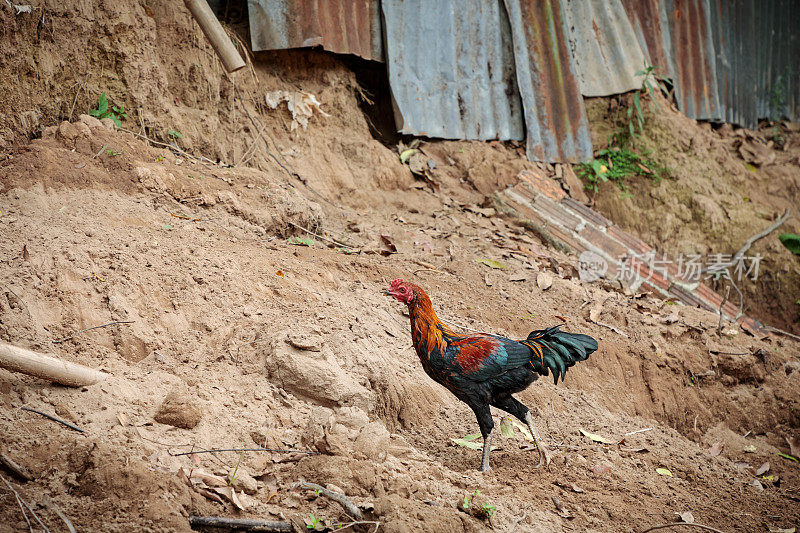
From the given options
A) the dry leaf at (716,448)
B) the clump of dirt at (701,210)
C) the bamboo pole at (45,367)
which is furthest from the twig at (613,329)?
the bamboo pole at (45,367)

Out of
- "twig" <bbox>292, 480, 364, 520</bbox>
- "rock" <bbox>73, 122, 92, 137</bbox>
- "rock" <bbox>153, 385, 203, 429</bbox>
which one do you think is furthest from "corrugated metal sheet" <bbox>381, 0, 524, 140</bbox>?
"twig" <bbox>292, 480, 364, 520</bbox>

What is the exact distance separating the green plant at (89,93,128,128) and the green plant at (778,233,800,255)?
914cm

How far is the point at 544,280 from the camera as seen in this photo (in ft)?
21.5

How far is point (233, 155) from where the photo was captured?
6.78 metres

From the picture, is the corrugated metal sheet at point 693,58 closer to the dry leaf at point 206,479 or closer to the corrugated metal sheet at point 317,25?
the corrugated metal sheet at point 317,25

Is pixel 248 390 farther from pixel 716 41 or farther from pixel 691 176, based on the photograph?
pixel 716 41

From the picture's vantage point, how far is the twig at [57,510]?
2.56m

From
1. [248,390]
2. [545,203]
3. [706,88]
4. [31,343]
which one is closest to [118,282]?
[31,343]

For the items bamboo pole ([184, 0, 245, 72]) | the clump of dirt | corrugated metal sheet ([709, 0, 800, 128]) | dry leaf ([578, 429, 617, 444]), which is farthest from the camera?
corrugated metal sheet ([709, 0, 800, 128])

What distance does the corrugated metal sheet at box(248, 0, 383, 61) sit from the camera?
23.3ft

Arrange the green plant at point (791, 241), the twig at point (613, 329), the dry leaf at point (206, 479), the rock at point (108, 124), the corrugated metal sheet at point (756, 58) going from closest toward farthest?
the dry leaf at point (206, 479) < the rock at point (108, 124) < the twig at point (613, 329) < the green plant at point (791, 241) < the corrugated metal sheet at point (756, 58)

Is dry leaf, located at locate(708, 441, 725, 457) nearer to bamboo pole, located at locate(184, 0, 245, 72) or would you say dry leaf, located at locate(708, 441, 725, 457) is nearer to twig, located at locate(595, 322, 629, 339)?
twig, located at locate(595, 322, 629, 339)

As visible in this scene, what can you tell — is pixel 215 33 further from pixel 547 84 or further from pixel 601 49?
pixel 601 49

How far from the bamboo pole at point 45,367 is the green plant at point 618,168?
7558 millimetres
